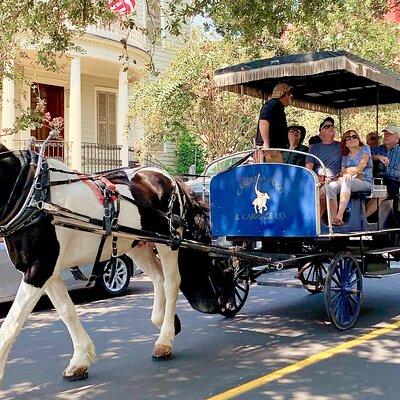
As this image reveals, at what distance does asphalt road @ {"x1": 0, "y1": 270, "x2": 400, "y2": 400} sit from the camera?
18.0ft

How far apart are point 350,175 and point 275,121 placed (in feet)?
3.73

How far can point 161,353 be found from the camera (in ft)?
21.1

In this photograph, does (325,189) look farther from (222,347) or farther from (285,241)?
(222,347)

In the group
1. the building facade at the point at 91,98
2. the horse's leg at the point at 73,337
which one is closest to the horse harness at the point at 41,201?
the horse's leg at the point at 73,337

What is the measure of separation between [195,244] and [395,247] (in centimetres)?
352

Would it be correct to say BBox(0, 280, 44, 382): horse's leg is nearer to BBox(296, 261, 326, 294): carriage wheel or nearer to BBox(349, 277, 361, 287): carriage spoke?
BBox(296, 261, 326, 294): carriage wheel

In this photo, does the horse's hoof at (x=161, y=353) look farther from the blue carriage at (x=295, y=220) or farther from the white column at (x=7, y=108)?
the white column at (x=7, y=108)

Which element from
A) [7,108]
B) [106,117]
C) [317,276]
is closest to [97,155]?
[106,117]

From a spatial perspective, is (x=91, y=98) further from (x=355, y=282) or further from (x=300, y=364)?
(x=300, y=364)

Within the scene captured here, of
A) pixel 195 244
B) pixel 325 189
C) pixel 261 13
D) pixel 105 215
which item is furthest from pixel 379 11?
pixel 105 215

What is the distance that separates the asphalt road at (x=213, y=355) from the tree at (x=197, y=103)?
10467mm

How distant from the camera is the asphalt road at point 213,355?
5.48 m

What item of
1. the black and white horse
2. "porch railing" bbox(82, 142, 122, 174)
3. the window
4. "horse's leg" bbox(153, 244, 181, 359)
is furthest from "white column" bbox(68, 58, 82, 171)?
"horse's leg" bbox(153, 244, 181, 359)

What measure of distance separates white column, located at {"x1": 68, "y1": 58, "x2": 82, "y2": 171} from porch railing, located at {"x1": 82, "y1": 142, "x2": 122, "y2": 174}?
1290 millimetres
